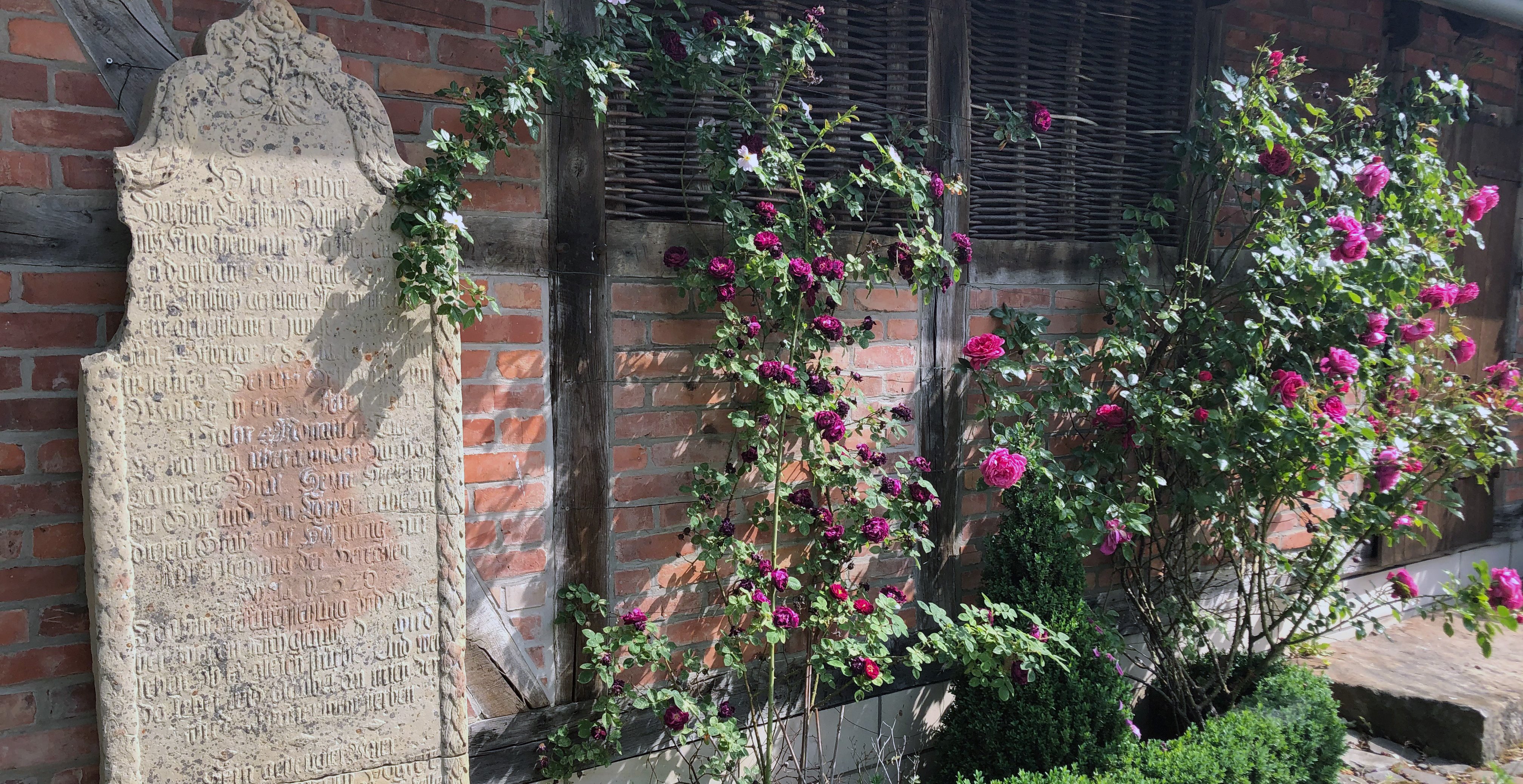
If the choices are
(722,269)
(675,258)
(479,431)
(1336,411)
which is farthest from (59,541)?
(1336,411)

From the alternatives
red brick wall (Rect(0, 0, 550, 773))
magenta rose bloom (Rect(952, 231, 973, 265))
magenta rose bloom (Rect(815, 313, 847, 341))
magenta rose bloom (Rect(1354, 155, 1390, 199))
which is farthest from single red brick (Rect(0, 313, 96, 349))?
magenta rose bloom (Rect(1354, 155, 1390, 199))

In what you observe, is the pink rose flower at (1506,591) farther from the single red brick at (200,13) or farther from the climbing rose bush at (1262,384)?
the single red brick at (200,13)

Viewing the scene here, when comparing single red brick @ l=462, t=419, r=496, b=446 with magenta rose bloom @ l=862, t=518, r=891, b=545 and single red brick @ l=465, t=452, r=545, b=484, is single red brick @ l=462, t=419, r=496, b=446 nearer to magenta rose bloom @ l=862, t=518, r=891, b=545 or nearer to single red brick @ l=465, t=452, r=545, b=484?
single red brick @ l=465, t=452, r=545, b=484

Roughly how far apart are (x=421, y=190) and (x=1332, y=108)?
4.13 meters

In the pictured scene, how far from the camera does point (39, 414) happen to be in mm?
1949

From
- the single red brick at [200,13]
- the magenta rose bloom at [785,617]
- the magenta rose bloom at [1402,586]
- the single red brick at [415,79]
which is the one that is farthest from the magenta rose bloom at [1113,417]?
the single red brick at [200,13]

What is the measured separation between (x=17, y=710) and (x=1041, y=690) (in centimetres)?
280

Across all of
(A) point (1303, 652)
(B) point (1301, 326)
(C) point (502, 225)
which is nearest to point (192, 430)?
(C) point (502, 225)

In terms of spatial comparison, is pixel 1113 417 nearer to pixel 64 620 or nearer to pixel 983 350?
pixel 983 350

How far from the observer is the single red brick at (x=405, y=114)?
7.45 ft

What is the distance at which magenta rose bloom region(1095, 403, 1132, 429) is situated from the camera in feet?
11.2

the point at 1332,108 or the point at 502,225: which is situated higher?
the point at 1332,108

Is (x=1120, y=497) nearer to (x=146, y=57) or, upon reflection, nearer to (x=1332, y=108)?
(x=1332, y=108)

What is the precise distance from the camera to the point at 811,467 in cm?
293
